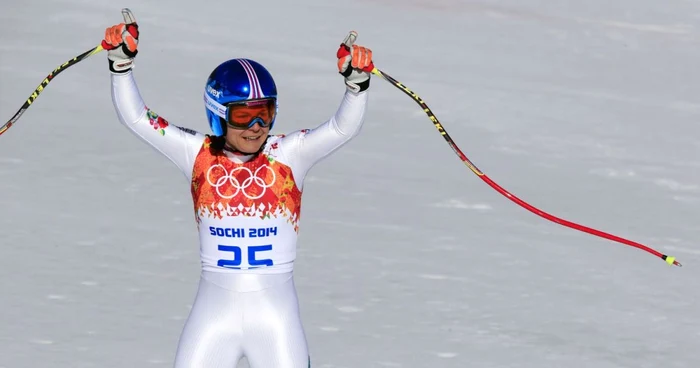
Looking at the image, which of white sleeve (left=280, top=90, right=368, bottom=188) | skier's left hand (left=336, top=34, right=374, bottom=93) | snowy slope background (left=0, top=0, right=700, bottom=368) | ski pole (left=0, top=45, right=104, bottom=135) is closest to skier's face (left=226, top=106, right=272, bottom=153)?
white sleeve (left=280, top=90, right=368, bottom=188)

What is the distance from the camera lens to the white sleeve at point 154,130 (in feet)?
19.1

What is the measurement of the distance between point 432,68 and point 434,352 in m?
6.06

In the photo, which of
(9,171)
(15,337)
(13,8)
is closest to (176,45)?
(13,8)

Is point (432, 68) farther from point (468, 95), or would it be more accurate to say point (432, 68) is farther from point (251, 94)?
point (251, 94)

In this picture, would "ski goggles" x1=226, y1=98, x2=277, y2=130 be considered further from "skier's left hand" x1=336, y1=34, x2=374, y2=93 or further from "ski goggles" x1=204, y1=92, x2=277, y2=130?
"skier's left hand" x1=336, y1=34, x2=374, y2=93

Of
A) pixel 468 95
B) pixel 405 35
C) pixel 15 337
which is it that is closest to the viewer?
pixel 15 337

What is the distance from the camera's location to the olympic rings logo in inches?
229

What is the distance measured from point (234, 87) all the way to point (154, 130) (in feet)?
1.37

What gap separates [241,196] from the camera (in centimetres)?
582

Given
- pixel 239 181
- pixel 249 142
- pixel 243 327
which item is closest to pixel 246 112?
pixel 249 142

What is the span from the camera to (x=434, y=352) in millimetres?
7672

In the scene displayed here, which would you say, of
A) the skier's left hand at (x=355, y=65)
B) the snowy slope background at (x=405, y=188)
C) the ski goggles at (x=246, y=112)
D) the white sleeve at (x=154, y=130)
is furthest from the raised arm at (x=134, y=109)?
the snowy slope background at (x=405, y=188)

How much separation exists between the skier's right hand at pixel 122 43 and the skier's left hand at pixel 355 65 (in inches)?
30.4

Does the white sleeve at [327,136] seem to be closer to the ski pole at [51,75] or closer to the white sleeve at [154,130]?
the white sleeve at [154,130]
